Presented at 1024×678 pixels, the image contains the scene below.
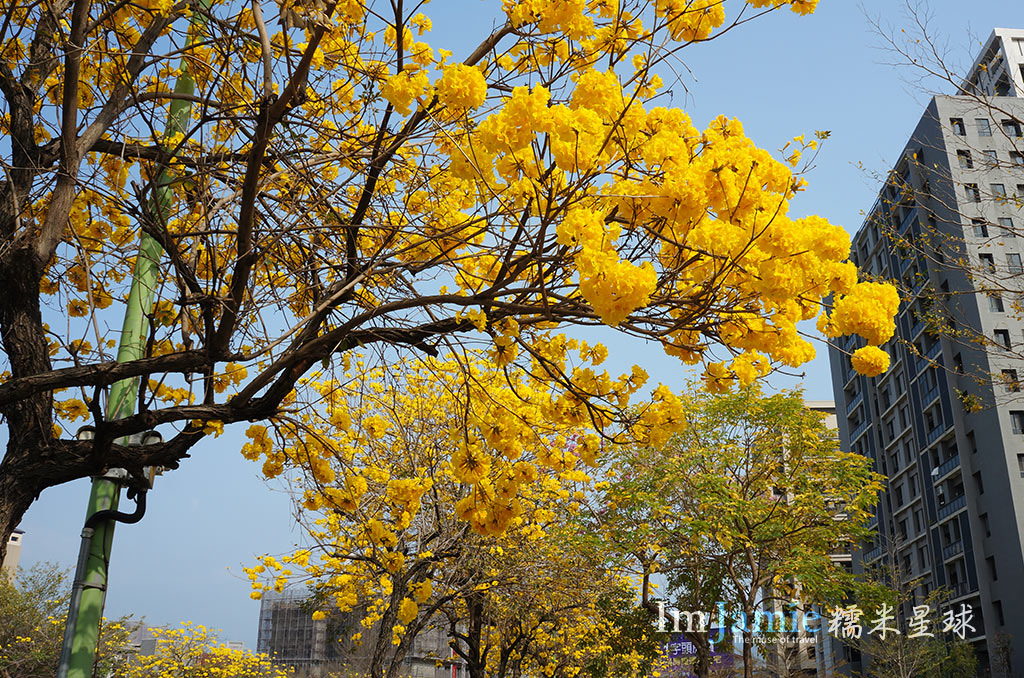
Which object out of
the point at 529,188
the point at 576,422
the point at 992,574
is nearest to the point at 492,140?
the point at 529,188

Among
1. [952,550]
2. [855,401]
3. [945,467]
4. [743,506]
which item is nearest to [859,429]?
[855,401]

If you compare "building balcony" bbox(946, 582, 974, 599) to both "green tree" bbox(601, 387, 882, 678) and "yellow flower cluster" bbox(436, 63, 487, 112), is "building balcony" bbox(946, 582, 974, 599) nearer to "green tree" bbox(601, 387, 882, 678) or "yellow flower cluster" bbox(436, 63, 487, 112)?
"green tree" bbox(601, 387, 882, 678)

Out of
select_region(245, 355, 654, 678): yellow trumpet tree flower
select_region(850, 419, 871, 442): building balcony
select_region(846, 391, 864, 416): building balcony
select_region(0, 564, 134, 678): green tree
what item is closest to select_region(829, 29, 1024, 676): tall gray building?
select_region(850, 419, 871, 442): building balcony

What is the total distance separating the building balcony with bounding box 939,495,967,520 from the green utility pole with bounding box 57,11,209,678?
3489 cm

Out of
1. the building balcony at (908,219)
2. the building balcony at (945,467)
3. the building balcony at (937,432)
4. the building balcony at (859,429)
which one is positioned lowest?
the building balcony at (945,467)

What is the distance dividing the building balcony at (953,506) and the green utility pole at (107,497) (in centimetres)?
3489

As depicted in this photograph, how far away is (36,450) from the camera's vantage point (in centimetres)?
323

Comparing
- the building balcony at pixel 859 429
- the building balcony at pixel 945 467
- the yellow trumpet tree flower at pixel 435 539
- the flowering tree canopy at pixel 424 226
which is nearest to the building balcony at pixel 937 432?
the building balcony at pixel 945 467

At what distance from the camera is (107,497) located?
351 centimetres

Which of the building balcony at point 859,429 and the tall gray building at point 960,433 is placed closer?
the tall gray building at point 960,433

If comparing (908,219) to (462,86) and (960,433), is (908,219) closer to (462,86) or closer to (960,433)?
(960,433)

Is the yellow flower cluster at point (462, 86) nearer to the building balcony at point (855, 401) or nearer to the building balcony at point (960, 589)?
the building balcony at point (960, 589)

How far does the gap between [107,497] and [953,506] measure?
36.3 metres

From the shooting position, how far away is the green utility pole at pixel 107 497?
3.30 metres
